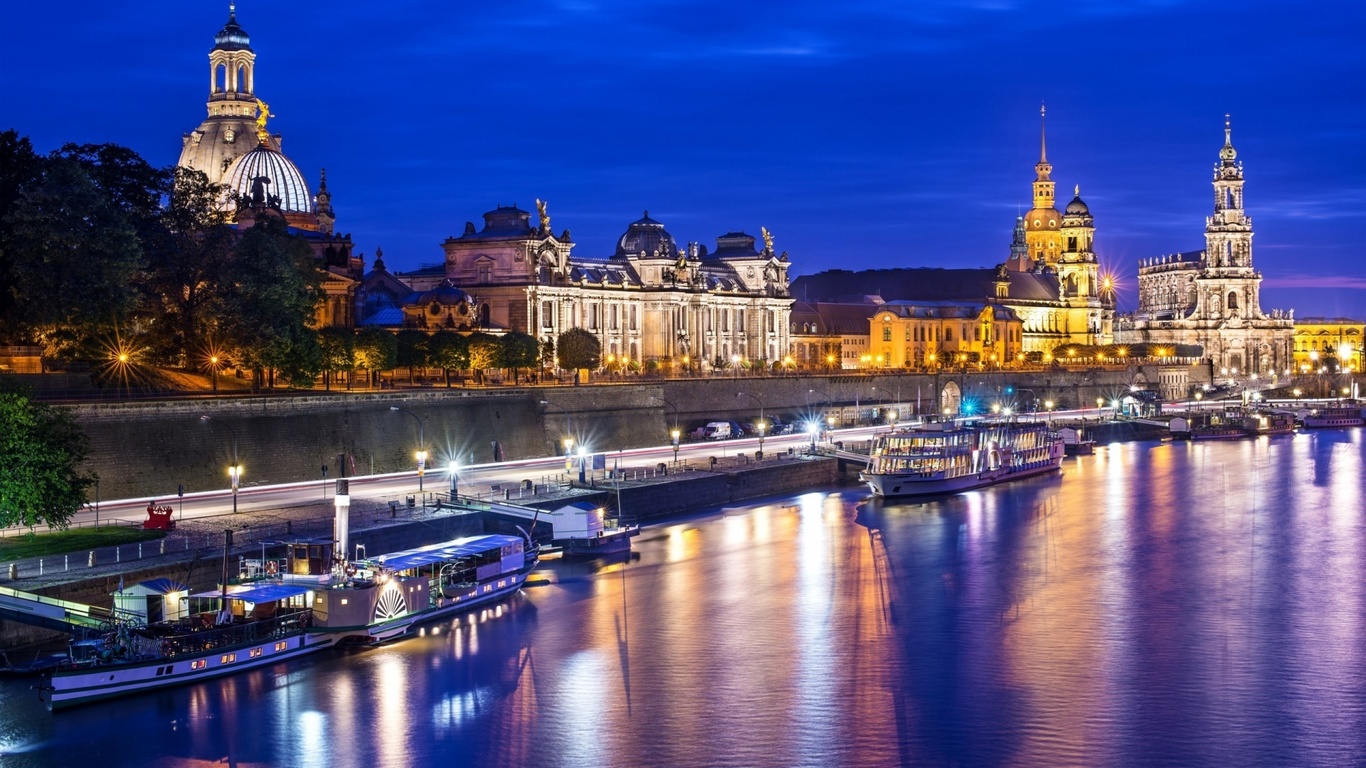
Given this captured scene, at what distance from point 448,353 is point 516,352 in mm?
5834

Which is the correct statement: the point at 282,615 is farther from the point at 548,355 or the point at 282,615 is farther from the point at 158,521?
the point at 548,355

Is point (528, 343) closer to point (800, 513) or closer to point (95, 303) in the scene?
point (800, 513)

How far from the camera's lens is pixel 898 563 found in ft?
175

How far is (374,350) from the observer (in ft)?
243

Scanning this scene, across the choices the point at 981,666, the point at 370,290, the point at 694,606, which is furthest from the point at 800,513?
the point at 370,290

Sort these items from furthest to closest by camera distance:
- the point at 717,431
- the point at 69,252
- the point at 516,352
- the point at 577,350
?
1. the point at 577,350
2. the point at 717,431
3. the point at 516,352
4. the point at 69,252

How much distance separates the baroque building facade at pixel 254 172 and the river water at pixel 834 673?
119 ft

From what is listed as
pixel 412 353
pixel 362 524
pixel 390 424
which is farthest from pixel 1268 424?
pixel 362 524

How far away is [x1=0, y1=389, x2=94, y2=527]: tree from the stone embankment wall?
30.5 feet

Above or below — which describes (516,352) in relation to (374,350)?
above

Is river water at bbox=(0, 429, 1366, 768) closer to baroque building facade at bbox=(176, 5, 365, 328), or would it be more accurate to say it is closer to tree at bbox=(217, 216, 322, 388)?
tree at bbox=(217, 216, 322, 388)

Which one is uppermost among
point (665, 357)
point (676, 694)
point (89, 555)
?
point (665, 357)

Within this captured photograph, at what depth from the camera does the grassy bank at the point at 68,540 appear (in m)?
40.8

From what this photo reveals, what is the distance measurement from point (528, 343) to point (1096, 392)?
253ft
